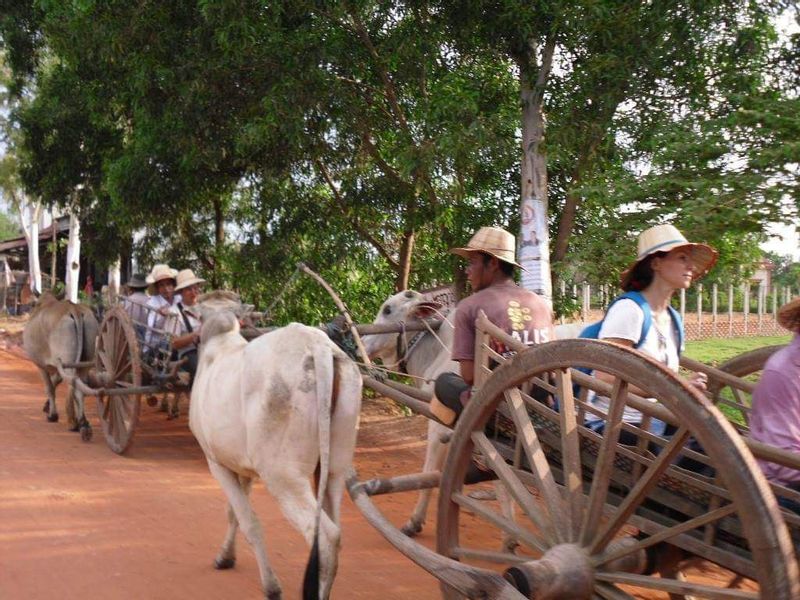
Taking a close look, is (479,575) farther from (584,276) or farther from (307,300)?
(307,300)

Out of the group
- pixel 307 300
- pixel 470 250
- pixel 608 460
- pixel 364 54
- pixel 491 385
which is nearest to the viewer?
pixel 608 460

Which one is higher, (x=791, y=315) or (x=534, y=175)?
(x=534, y=175)

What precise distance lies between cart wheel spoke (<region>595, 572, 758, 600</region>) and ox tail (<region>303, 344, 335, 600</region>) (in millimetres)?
1709

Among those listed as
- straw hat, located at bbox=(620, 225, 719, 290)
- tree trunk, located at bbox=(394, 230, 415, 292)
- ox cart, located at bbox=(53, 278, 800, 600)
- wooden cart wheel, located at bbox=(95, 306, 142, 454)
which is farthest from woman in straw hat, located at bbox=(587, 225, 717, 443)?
tree trunk, located at bbox=(394, 230, 415, 292)

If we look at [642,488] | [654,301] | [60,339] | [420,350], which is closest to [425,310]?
[420,350]

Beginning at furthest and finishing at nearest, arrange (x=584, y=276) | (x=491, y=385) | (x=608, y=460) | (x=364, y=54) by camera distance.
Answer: (x=364, y=54) → (x=584, y=276) → (x=491, y=385) → (x=608, y=460)

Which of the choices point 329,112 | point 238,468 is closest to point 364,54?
point 329,112

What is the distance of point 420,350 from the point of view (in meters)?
6.84

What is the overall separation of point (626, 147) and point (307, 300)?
5.08 meters

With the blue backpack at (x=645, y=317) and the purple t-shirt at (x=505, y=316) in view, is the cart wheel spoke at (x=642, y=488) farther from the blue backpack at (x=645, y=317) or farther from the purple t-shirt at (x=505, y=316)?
the purple t-shirt at (x=505, y=316)

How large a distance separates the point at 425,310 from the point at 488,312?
95.2 inches

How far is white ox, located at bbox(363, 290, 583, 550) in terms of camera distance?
6.04 metres

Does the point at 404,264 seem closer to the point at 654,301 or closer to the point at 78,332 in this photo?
the point at 78,332

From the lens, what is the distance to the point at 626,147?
771 cm
